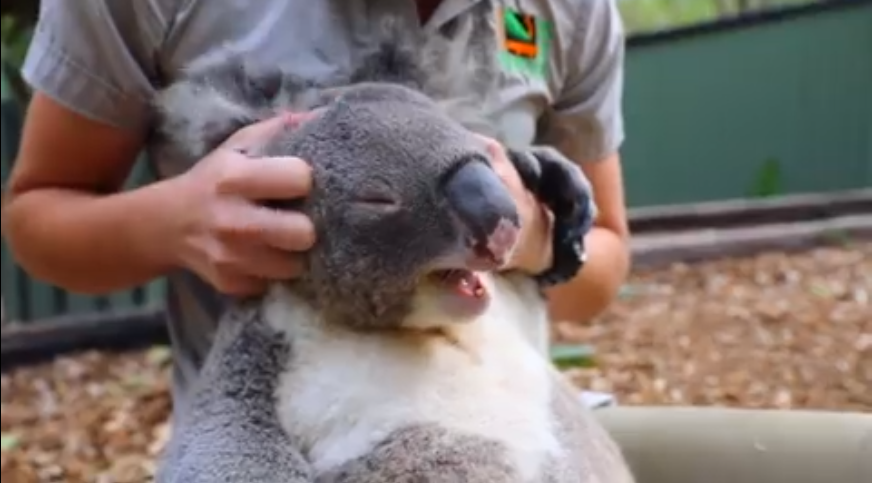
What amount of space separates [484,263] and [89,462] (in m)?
1.61

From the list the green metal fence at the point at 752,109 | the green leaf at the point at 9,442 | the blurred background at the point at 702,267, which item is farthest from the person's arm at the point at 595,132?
the green metal fence at the point at 752,109

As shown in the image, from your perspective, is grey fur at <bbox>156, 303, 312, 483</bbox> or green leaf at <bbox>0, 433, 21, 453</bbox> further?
green leaf at <bbox>0, 433, 21, 453</bbox>

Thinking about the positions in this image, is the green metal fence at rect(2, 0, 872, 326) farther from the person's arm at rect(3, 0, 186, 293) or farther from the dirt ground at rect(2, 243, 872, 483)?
the person's arm at rect(3, 0, 186, 293)

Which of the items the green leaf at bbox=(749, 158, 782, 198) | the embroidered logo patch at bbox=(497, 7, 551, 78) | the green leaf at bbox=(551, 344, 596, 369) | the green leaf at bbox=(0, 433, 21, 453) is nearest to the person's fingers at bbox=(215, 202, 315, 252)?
the embroidered logo patch at bbox=(497, 7, 551, 78)

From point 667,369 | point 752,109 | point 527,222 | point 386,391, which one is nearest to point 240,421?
point 386,391

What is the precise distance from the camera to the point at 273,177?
659 mm

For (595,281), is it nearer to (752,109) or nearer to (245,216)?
(245,216)

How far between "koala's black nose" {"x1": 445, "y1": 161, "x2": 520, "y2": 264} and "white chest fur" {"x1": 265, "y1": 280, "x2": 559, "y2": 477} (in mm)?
83

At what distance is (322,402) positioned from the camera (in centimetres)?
66

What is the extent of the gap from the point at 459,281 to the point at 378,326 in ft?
0.15

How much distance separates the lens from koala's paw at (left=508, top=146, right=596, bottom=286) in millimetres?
761

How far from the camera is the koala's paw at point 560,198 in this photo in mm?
761

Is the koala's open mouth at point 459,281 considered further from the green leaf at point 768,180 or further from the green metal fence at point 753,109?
the green leaf at point 768,180

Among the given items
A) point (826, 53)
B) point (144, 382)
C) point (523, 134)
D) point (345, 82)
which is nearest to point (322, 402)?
point (345, 82)
